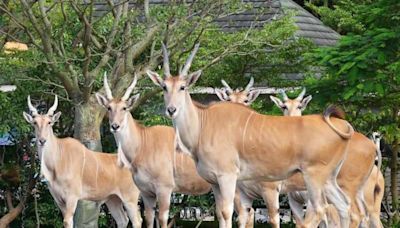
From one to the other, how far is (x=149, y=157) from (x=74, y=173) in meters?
1.30

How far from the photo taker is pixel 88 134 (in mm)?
15445

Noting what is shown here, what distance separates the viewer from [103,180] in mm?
15031

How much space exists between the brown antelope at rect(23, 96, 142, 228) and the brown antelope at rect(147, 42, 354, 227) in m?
2.83

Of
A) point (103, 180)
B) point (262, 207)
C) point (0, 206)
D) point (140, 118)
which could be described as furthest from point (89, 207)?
point (262, 207)

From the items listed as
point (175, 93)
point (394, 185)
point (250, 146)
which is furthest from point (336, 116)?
point (394, 185)

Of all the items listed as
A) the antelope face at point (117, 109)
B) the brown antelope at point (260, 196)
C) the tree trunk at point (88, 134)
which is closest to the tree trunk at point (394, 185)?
the brown antelope at point (260, 196)

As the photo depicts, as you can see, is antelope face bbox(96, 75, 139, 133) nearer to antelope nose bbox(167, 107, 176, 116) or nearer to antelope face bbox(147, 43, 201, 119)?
antelope face bbox(147, 43, 201, 119)

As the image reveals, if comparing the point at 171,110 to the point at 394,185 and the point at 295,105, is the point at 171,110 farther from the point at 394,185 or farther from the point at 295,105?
the point at 394,185

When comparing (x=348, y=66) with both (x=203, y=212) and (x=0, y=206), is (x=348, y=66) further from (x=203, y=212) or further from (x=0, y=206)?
(x=0, y=206)

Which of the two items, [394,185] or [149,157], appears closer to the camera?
[149,157]

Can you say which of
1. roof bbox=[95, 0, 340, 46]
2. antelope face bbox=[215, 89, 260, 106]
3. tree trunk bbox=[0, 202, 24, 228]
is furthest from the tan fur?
roof bbox=[95, 0, 340, 46]

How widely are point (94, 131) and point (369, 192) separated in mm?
4061

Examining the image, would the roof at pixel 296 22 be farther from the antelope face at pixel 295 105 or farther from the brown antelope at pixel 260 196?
the brown antelope at pixel 260 196

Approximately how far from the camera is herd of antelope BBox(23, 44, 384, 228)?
1199 cm
